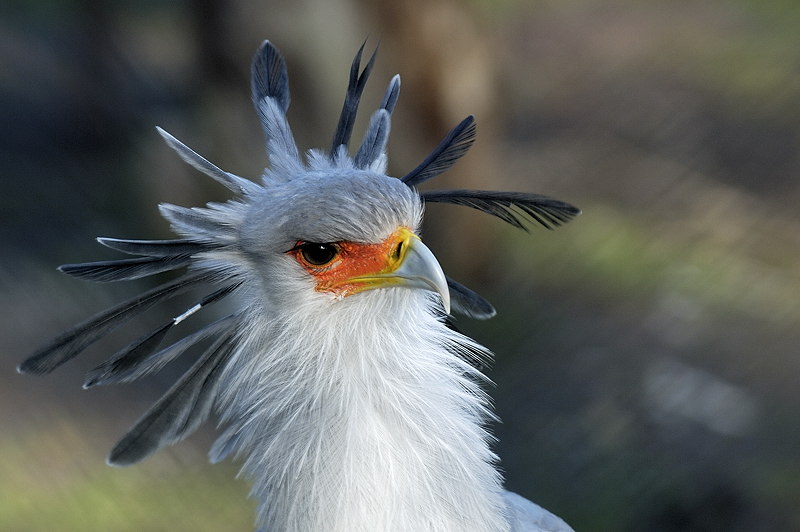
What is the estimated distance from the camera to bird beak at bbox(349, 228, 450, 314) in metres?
1.51

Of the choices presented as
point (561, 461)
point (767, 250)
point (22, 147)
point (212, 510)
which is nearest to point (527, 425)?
point (561, 461)

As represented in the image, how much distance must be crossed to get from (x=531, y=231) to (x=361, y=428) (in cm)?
294

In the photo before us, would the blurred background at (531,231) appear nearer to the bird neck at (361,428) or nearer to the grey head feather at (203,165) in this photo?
the bird neck at (361,428)

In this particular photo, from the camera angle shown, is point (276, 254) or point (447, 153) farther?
point (447, 153)

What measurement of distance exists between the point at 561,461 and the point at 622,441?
0.23 metres

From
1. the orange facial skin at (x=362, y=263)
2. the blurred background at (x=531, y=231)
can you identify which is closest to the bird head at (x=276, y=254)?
the orange facial skin at (x=362, y=263)

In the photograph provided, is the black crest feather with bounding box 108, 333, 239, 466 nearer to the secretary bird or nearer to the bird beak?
the secretary bird

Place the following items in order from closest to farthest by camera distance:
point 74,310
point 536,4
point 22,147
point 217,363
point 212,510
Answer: point 217,363 → point 212,510 → point 74,310 → point 22,147 → point 536,4

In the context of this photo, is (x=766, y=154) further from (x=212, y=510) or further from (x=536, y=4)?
(x=212, y=510)

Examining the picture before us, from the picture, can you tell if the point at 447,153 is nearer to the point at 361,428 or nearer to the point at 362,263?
the point at 362,263

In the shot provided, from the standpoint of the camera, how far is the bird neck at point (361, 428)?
1.53 meters

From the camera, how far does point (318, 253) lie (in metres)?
1.55

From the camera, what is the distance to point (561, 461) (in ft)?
11.3

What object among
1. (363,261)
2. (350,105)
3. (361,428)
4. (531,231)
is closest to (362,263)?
(363,261)
